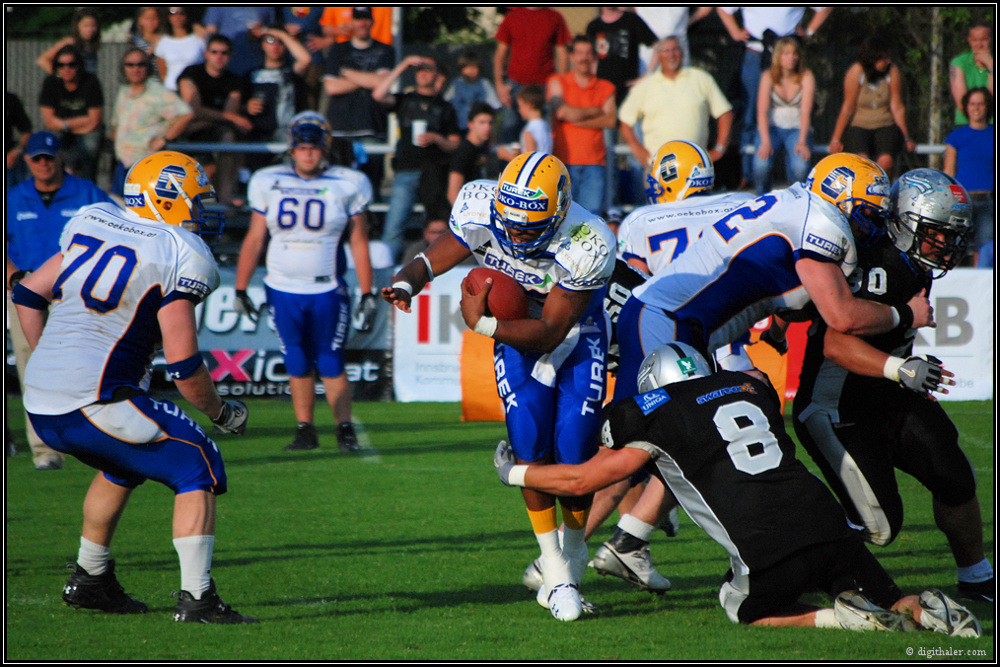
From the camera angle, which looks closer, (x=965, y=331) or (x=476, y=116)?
(x=965, y=331)

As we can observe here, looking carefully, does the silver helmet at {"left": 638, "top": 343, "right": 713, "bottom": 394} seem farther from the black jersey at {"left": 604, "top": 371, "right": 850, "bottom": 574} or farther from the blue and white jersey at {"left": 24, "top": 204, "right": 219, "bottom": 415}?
the blue and white jersey at {"left": 24, "top": 204, "right": 219, "bottom": 415}

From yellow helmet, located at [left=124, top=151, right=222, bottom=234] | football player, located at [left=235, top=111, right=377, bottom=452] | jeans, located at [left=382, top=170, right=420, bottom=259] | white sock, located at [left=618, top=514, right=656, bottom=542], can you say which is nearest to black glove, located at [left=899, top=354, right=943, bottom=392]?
white sock, located at [left=618, top=514, right=656, bottom=542]

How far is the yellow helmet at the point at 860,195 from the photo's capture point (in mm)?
4855

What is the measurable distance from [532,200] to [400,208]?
7478 mm

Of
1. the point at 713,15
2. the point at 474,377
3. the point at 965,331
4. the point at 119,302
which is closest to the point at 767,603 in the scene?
the point at 119,302

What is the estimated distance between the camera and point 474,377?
9797 millimetres

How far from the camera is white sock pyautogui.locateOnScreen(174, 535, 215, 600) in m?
4.32

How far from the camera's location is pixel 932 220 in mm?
4688

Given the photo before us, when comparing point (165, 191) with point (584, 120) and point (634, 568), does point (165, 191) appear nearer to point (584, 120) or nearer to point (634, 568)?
point (634, 568)

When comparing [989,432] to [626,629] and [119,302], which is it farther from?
[119,302]

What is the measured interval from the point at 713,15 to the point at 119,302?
31.6ft

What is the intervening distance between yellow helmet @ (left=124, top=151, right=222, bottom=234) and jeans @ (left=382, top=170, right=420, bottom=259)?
713cm

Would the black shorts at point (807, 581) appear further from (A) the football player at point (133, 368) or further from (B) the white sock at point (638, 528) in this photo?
(A) the football player at point (133, 368)

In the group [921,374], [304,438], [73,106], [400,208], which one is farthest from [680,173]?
[73,106]
